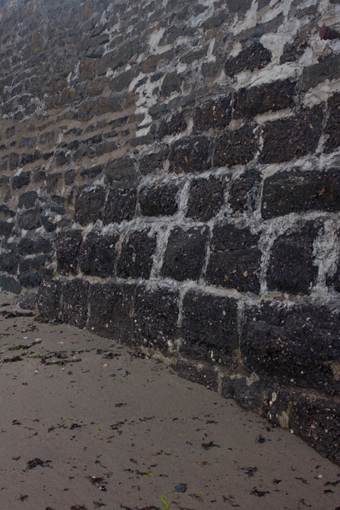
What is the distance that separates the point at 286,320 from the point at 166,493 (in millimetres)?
797

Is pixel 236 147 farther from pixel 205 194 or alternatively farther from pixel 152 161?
pixel 152 161

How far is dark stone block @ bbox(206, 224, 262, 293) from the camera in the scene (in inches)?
72.2

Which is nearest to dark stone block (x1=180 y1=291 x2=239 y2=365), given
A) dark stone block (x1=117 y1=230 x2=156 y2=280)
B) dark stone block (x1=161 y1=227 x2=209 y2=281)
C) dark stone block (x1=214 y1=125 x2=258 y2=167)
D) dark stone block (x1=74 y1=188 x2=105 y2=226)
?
dark stone block (x1=161 y1=227 x2=209 y2=281)

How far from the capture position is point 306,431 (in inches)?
60.1

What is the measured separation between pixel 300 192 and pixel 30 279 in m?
2.54

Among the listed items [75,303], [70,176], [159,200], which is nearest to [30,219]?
[70,176]

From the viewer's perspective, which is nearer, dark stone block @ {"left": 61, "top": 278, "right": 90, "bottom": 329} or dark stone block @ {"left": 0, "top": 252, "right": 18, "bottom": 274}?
dark stone block @ {"left": 61, "top": 278, "right": 90, "bottom": 329}

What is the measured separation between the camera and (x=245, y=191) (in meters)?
1.93

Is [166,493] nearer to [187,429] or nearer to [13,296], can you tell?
[187,429]

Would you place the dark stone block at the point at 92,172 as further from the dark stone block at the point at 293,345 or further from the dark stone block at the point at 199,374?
the dark stone block at the point at 293,345

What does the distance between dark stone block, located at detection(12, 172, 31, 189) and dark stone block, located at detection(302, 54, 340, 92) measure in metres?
2.64

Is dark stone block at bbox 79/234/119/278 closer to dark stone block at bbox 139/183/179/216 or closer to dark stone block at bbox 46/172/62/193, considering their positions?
dark stone block at bbox 139/183/179/216

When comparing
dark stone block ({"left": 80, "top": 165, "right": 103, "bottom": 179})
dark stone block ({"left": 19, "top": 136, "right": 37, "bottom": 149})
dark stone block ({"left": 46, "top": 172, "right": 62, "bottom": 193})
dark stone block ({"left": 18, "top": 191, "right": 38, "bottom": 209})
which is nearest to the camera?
dark stone block ({"left": 80, "top": 165, "right": 103, "bottom": 179})

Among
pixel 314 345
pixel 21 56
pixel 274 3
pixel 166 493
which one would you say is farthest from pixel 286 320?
pixel 21 56
